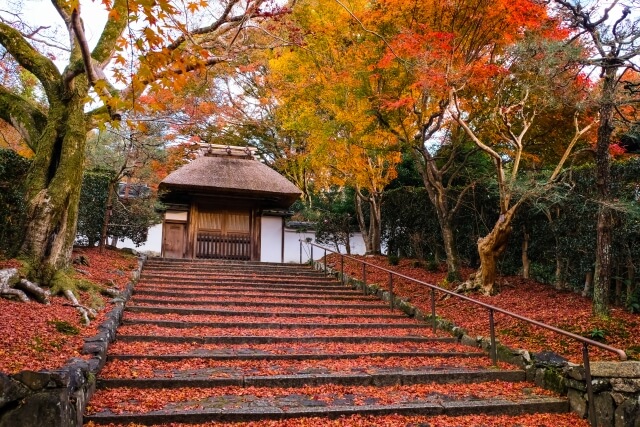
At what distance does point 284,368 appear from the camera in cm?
570

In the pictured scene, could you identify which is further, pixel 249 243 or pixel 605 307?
pixel 249 243

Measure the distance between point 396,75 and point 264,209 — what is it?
8285 mm

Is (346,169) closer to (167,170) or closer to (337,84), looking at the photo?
(337,84)

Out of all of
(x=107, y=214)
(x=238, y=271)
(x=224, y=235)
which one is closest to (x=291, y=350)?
(x=238, y=271)

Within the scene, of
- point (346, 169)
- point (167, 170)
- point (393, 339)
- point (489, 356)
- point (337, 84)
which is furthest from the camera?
point (167, 170)

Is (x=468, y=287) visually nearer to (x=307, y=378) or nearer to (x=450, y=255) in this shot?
(x=450, y=255)

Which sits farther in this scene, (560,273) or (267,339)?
(560,273)

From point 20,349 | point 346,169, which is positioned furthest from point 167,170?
point 20,349

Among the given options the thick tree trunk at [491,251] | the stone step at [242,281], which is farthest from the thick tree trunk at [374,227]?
the thick tree trunk at [491,251]

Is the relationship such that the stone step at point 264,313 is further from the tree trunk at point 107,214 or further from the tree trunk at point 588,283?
the tree trunk at point 107,214

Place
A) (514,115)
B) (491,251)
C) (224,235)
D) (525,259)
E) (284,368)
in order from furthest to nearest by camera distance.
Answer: (224,235) → (525,259) → (514,115) → (491,251) → (284,368)

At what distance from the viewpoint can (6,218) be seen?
7.72m

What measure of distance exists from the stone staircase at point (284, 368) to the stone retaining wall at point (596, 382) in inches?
8.0

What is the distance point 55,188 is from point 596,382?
7.83m
